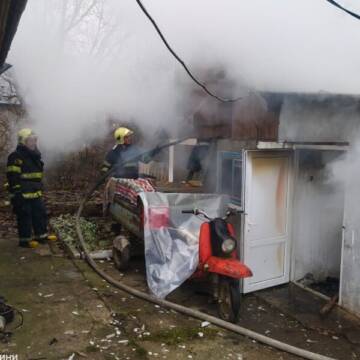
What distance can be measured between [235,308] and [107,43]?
1318 centimetres

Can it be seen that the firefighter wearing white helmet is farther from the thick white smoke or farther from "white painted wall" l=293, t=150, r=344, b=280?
"white painted wall" l=293, t=150, r=344, b=280

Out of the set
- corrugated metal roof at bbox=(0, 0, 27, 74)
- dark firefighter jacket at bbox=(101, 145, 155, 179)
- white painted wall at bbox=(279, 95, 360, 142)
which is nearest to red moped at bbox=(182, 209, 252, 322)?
white painted wall at bbox=(279, 95, 360, 142)

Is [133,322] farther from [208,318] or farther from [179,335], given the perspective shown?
[208,318]

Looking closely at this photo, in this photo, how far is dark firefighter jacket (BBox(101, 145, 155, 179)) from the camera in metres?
8.19

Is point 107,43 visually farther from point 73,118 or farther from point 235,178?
point 235,178

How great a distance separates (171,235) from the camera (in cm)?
565

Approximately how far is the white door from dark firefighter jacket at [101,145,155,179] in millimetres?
2814

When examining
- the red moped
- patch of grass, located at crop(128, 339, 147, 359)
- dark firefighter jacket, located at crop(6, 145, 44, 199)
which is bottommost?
patch of grass, located at crop(128, 339, 147, 359)

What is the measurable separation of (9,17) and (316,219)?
5.39 m

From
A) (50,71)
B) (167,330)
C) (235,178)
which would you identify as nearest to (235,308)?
(167,330)

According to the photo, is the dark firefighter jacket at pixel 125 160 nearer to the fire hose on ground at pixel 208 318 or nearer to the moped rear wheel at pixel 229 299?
the fire hose on ground at pixel 208 318

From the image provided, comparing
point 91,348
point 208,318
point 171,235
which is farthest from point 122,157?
point 91,348

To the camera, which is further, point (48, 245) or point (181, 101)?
point (181, 101)

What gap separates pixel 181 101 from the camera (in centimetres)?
842
